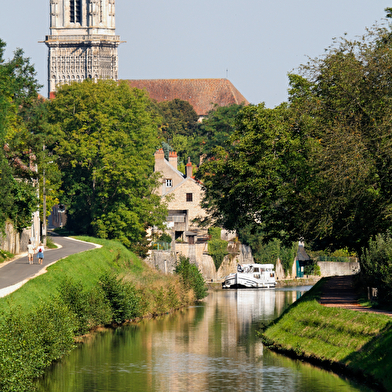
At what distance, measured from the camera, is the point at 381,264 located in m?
36.3

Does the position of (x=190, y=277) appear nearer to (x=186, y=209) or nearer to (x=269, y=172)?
(x=186, y=209)

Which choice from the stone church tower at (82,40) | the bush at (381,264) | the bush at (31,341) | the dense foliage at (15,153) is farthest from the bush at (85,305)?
the stone church tower at (82,40)

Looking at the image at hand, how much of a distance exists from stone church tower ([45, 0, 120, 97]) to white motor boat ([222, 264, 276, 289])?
269 feet

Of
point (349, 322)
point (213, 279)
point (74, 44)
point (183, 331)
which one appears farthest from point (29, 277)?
point (74, 44)

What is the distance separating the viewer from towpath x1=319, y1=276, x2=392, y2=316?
36969 mm

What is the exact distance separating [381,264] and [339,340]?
5023 millimetres

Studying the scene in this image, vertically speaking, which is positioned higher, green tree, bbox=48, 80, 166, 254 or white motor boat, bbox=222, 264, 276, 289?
green tree, bbox=48, 80, 166, 254

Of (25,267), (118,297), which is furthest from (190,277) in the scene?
(25,267)

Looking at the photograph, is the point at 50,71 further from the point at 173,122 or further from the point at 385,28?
the point at 385,28

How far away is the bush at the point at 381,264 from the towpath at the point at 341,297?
1214mm

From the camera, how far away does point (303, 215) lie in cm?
4044

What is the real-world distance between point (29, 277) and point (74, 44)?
127m

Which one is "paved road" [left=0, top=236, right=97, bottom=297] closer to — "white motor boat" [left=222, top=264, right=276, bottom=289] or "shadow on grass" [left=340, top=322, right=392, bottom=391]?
"shadow on grass" [left=340, top=322, right=392, bottom=391]

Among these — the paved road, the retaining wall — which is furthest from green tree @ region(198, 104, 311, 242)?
the retaining wall
